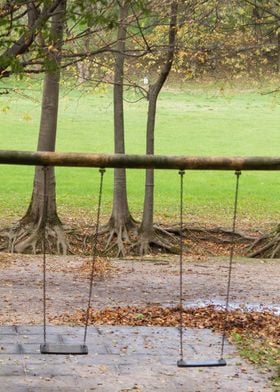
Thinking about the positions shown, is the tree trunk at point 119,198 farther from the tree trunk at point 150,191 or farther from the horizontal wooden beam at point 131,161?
the horizontal wooden beam at point 131,161

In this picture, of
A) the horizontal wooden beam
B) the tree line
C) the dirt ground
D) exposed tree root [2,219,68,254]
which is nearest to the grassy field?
the tree line

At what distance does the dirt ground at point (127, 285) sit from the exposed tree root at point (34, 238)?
1026 mm

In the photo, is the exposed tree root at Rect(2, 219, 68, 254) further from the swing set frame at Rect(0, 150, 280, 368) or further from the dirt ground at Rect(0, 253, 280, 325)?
the swing set frame at Rect(0, 150, 280, 368)

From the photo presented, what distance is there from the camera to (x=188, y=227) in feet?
60.8

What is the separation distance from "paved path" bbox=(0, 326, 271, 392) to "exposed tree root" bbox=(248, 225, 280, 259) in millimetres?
8796

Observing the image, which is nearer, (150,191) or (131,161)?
(131,161)

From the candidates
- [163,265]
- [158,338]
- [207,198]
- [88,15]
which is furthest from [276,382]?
[207,198]

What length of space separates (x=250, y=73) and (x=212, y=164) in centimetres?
1195

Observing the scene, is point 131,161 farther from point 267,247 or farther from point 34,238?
point 267,247

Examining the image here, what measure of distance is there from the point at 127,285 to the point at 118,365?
5.18 meters

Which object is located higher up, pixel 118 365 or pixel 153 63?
pixel 153 63

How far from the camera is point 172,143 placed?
112 ft

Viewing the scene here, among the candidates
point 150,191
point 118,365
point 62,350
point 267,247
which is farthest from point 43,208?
point 62,350

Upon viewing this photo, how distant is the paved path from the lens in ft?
19.6
